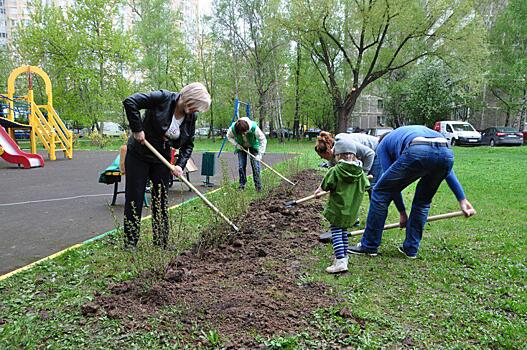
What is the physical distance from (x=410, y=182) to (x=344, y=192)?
0.68 m

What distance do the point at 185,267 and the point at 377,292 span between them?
5.23 ft

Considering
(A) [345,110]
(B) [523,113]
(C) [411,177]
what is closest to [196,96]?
(C) [411,177]

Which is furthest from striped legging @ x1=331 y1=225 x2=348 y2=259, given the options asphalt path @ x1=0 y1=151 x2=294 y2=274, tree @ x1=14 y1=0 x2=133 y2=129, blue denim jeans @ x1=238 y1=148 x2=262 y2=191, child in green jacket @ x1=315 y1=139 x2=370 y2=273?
tree @ x1=14 y1=0 x2=133 y2=129

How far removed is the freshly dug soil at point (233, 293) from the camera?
7.97 feet

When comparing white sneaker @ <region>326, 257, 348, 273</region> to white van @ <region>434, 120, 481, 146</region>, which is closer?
white sneaker @ <region>326, 257, 348, 273</region>

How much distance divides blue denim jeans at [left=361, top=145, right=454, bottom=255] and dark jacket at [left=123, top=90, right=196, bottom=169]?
6.35 ft

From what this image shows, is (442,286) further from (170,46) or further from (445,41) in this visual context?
(170,46)

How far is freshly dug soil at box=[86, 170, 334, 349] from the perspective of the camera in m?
2.43

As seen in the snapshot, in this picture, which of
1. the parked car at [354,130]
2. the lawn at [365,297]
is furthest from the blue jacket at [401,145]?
the parked car at [354,130]

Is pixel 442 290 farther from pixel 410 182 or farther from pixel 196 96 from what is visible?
pixel 196 96

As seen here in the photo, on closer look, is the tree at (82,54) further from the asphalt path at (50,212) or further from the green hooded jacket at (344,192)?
the green hooded jacket at (344,192)

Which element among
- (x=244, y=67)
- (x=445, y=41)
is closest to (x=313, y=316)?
(x=445, y=41)

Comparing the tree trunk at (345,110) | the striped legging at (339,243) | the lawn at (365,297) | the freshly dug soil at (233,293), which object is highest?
the tree trunk at (345,110)

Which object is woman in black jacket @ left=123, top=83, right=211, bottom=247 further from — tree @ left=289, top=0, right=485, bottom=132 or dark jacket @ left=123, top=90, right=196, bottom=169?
tree @ left=289, top=0, right=485, bottom=132
